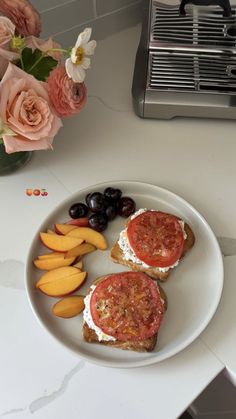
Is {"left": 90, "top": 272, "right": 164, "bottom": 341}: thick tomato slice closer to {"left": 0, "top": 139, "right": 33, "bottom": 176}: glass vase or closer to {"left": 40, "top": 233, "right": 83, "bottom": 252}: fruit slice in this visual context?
{"left": 40, "top": 233, "right": 83, "bottom": 252}: fruit slice

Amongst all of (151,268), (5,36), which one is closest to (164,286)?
(151,268)

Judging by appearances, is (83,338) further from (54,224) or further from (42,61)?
(42,61)

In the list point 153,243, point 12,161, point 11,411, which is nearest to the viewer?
point 11,411

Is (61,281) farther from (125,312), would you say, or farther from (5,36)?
(5,36)

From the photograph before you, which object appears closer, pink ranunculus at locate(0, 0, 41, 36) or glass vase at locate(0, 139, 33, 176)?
pink ranunculus at locate(0, 0, 41, 36)

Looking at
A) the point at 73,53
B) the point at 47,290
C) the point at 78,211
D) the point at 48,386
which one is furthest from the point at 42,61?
the point at 48,386

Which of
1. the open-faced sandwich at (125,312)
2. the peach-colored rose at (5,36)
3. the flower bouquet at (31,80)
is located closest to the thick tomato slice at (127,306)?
the open-faced sandwich at (125,312)

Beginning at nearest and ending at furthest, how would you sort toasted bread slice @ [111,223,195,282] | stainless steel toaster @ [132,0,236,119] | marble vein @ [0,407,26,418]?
marble vein @ [0,407,26,418]
toasted bread slice @ [111,223,195,282]
stainless steel toaster @ [132,0,236,119]

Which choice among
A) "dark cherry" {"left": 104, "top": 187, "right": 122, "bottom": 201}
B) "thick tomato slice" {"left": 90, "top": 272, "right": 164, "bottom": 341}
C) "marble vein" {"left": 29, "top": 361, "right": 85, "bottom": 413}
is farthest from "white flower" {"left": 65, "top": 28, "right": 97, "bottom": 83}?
"marble vein" {"left": 29, "top": 361, "right": 85, "bottom": 413}
